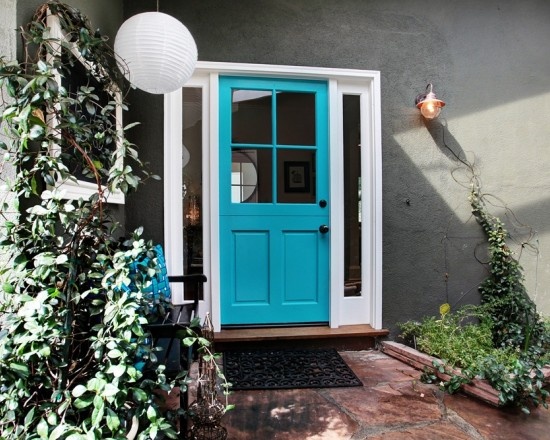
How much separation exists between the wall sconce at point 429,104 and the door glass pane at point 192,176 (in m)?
1.73

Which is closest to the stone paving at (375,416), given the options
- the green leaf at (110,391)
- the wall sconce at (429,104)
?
the green leaf at (110,391)

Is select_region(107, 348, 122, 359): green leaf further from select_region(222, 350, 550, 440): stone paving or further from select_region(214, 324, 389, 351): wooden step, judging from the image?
select_region(214, 324, 389, 351): wooden step

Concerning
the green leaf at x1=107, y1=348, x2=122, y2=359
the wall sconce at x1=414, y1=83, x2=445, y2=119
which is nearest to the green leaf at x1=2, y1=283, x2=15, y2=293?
the green leaf at x1=107, y1=348, x2=122, y2=359

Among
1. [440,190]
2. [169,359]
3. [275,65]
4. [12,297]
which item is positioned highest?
[275,65]

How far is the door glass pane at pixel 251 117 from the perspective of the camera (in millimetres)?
2627

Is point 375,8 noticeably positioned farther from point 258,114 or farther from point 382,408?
point 382,408

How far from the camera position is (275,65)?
2561mm

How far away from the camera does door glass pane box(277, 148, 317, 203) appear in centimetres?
267

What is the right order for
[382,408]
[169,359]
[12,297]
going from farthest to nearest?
[382,408] < [169,359] < [12,297]

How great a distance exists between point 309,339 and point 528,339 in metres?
1.52

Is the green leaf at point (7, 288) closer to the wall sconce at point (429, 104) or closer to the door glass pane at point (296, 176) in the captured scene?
the door glass pane at point (296, 176)

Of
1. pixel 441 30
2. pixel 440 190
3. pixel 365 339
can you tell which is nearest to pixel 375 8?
pixel 441 30

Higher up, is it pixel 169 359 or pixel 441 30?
pixel 441 30

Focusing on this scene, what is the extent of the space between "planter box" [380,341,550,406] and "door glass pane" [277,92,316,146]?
1682mm
